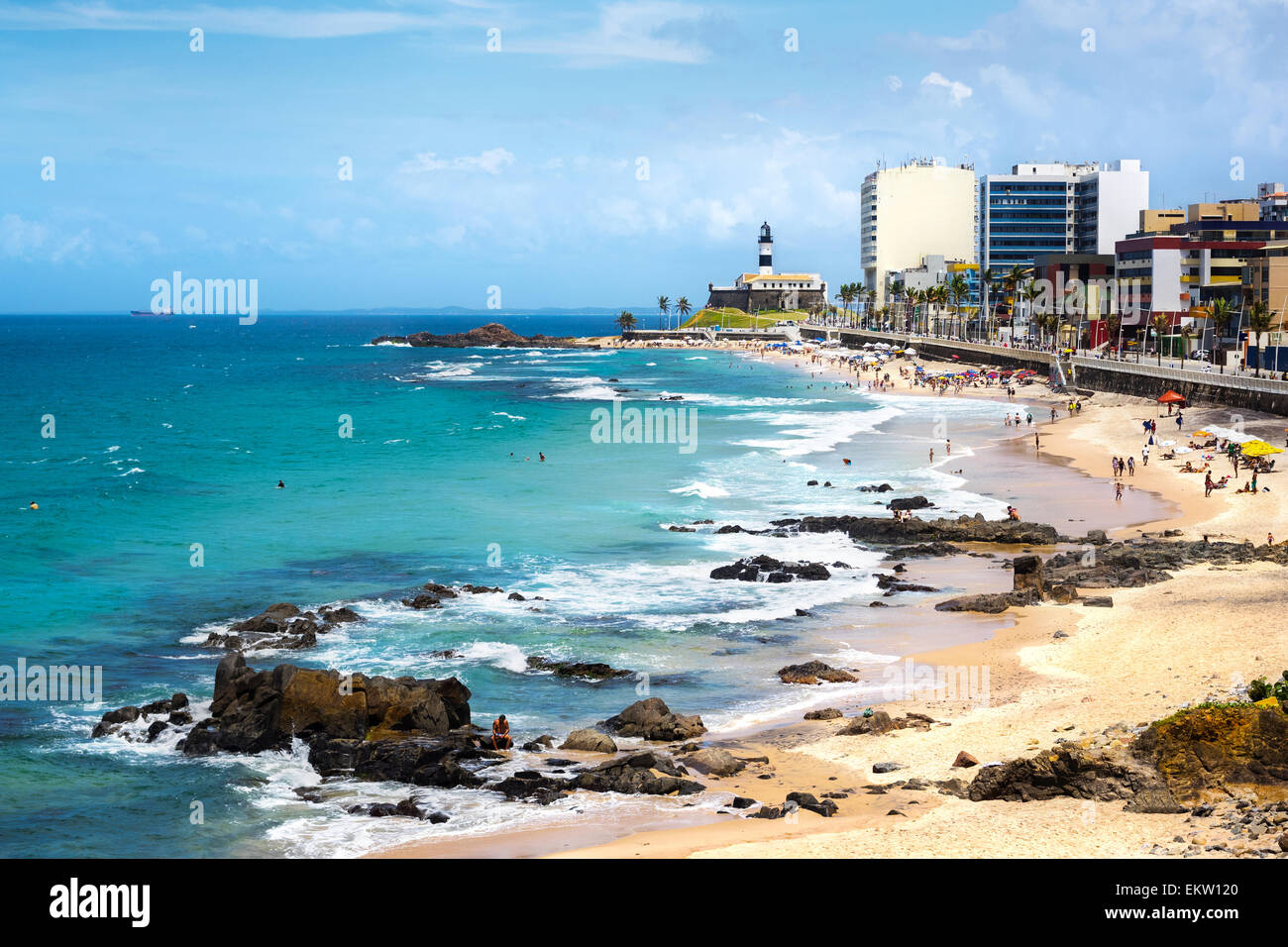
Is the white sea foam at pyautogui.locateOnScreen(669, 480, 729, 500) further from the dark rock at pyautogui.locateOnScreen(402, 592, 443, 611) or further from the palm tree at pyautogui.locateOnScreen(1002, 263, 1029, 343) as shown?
the palm tree at pyautogui.locateOnScreen(1002, 263, 1029, 343)

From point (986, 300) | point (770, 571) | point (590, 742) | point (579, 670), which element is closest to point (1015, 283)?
point (986, 300)

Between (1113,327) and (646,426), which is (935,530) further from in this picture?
(1113,327)

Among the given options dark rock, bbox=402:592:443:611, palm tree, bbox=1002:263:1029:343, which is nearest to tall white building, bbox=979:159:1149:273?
palm tree, bbox=1002:263:1029:343

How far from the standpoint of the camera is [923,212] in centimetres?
19025

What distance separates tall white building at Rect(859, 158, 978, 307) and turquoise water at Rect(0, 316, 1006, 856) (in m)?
106

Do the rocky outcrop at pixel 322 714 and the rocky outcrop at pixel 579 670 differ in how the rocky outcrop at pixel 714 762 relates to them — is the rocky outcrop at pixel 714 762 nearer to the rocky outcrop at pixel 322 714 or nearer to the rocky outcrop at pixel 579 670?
the rocky outcrop at pixel 322 714

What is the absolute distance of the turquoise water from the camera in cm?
1973

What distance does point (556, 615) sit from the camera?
103 ft

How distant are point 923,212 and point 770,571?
6549 inches

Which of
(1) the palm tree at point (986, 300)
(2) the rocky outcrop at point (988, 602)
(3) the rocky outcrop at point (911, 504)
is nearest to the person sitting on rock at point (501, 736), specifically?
(2) the rocky outcrop at point (988, 602)

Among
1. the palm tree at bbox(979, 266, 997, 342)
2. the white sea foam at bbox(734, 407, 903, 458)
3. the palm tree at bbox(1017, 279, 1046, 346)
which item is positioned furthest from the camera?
the palm tree at bbox(979, 266, 997, 342)

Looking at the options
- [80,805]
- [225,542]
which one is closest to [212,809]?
[80,805]
